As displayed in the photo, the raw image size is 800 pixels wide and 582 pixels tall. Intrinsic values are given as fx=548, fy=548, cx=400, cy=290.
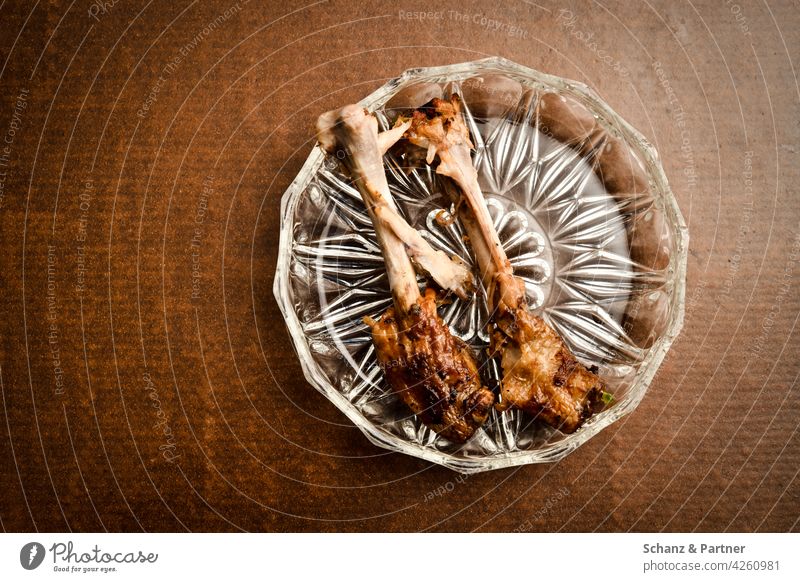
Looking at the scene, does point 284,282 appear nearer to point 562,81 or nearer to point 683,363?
point 562,81

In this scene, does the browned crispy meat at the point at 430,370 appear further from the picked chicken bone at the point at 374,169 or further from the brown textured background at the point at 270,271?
the brown textured background at the point at 270,271
